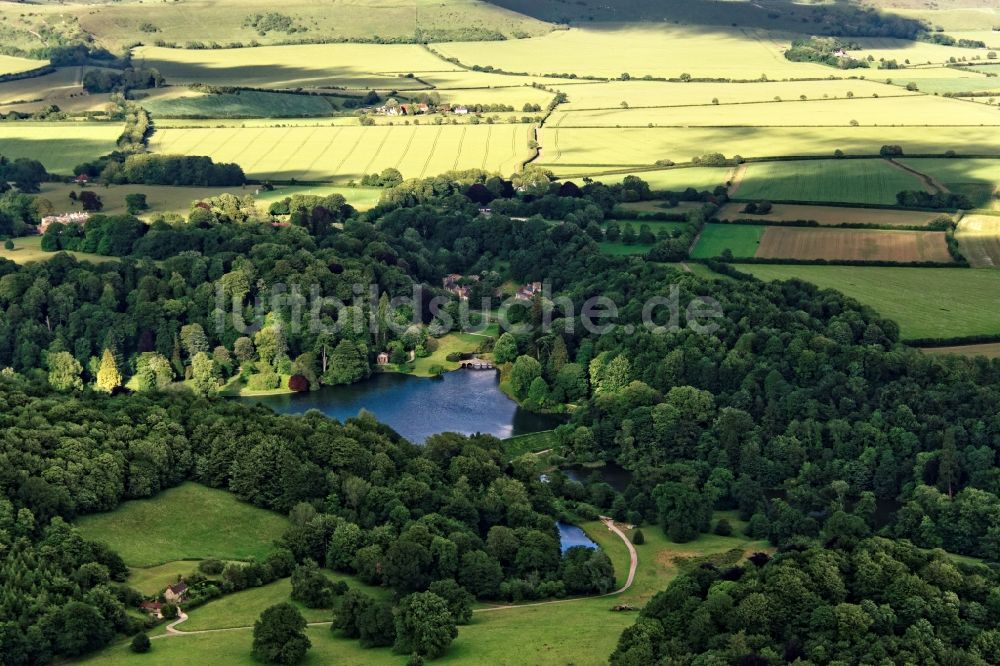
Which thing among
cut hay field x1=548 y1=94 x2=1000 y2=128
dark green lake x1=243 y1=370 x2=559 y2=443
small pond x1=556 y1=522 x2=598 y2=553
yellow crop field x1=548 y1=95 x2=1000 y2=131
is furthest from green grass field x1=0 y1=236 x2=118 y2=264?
yellow crop field x1=548 y1=95 x2=1000 y2=131

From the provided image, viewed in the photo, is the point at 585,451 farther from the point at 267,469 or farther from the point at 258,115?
the point at 258,115

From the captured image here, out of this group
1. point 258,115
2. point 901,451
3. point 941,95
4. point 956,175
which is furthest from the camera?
point 941,95

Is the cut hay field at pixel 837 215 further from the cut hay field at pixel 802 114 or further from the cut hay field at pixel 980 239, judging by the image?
the cut hay field at pixel 802 114

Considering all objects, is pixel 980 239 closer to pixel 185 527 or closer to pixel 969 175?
pixel 969 175

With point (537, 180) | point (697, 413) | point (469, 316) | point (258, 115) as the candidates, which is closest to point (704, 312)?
point (697, 413)

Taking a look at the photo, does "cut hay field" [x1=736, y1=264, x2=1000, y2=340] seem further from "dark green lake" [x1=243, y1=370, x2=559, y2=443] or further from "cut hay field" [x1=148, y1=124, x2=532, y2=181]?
"cut hay field" [x1=148, y1=124, x2=532, y2=181]

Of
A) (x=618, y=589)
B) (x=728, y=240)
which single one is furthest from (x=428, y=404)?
(x=728, y=240)
